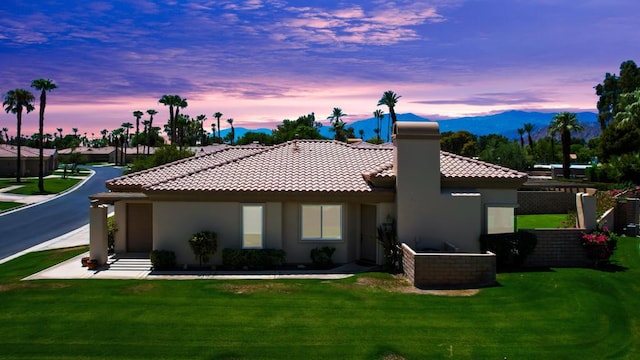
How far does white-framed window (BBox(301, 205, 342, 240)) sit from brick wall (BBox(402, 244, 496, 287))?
4.60 meters

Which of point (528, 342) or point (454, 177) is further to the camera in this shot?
point (454, 177)

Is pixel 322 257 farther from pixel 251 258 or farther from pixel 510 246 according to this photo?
pixel 510 246

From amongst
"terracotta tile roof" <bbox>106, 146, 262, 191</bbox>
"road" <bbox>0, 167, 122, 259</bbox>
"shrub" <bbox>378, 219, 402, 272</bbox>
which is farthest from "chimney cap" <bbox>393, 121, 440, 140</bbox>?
"road" <bbox>0, 167, 122, 259</bbox>

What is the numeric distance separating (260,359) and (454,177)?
11860 millimetres

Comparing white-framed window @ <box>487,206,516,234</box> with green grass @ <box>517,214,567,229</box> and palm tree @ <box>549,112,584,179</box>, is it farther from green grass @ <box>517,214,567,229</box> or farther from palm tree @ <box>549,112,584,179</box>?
palm tree @ <box>549,112,584,179</box>

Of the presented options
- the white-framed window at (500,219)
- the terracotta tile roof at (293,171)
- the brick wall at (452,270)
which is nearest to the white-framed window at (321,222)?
the terracotta tile roof at (293,171)

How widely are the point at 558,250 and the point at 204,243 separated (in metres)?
13.0

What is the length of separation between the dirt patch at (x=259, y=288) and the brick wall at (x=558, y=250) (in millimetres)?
9158

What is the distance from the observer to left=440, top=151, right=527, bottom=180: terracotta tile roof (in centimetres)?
2116

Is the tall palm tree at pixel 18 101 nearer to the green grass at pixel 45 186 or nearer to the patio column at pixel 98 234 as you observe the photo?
the green grass at pixel 45 186

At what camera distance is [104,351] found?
11961 mm

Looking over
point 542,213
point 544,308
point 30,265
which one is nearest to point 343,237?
point 544,308

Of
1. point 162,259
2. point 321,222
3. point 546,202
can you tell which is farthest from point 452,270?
point 546,202

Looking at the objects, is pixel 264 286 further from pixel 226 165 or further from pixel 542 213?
pixel 542 213
